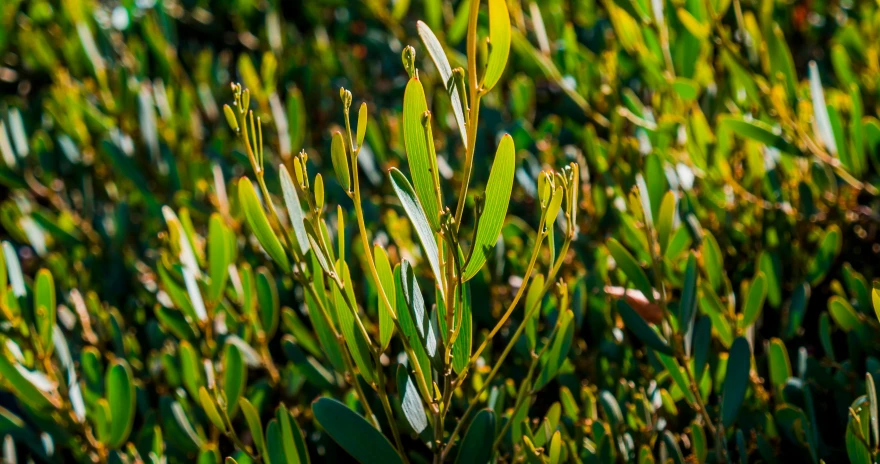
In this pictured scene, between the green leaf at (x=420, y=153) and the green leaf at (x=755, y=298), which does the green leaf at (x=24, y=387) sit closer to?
the green leaf at (x=420, y=153)

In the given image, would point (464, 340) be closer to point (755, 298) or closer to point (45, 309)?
point (755, 298)

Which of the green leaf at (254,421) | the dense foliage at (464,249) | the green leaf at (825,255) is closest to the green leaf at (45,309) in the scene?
the dense foliage at (464,249)

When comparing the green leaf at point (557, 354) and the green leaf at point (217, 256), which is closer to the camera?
the green leaf at point (557, 354)

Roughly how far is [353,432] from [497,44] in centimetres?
38

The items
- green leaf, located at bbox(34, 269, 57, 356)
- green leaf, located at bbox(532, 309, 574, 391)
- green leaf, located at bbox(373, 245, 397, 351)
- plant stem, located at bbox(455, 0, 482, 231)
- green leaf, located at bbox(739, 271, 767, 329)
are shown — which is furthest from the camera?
green leaf, located at bbox(34, 269, 57, 356)

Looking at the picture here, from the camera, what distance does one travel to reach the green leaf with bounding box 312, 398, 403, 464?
0.78 m

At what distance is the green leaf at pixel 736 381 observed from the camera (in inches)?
35.1

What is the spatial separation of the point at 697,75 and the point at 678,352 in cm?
64

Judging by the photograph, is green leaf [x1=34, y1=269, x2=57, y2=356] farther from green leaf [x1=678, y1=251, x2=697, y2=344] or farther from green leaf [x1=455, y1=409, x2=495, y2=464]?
green leaf [x1=678, y1=251, x2=697, y2=344]

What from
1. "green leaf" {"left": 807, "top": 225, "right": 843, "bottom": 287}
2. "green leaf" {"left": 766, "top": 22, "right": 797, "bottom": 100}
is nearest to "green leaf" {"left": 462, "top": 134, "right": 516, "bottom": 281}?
"green leaf" {"left": 807, "top": 225, "right": 843, "bottom": 287}

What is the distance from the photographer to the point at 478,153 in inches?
57.6

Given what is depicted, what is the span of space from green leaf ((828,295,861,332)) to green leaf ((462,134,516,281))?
500mm

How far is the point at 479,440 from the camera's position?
81 centimetres

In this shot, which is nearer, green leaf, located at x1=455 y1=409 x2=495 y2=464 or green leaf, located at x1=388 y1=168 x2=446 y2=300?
green leaf, located at x1=388 y1=168 x2=446 y2=300
